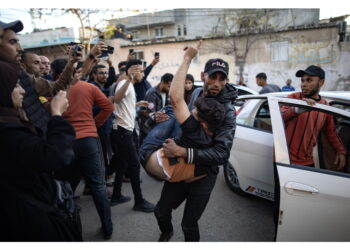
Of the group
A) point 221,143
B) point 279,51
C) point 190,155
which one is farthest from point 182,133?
point 279,51

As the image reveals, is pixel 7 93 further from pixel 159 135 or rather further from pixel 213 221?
pixel 213 221

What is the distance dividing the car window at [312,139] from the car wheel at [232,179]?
1.03 metres

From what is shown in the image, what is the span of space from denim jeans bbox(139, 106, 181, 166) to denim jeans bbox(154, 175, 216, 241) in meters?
0.38

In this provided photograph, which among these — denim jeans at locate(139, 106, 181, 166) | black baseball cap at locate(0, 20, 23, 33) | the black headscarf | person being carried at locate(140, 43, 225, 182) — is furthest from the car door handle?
black baseball cap at locate(0, 20, 23, 33)

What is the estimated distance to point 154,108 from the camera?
3904 millimetres

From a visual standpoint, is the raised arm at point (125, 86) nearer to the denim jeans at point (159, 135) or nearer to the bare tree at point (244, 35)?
the denim jeans at point (159, 135)

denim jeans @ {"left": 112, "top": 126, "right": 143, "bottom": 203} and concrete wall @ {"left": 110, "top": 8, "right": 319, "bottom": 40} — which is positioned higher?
concrete wall @ {"left": 110, "top": 8, "right": 319, "bottom": 40}

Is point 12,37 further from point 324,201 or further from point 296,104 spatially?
point 324,201

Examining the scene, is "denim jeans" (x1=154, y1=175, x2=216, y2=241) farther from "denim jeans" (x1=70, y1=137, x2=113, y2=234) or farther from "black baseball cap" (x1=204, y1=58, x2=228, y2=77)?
"black baseball cap" (x1=204, y1=58, x2=228, y2=77)

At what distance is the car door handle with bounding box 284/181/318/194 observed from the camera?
6.48 ft

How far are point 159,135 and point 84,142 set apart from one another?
83cm

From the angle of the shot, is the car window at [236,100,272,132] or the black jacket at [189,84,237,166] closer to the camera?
the black jacket at [189,84,237,166]

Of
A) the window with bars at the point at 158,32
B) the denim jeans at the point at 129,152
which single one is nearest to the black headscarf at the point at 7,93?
the denim jeans at the point at 129,152

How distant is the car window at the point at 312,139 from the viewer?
2473 millimetres
